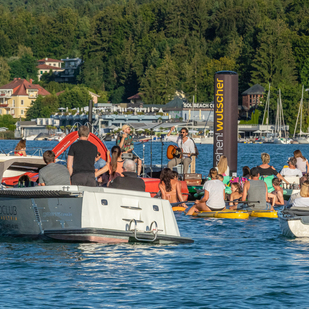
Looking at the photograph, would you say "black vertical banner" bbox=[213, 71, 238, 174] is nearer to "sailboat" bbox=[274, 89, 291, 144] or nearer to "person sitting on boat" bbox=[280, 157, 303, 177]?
"person sitting on boat" bbox=[280, 157, 303, 177]

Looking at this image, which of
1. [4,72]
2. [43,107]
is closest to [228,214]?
[43,107]

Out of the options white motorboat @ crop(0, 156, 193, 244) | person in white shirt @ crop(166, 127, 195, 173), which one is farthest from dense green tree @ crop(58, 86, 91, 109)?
white motorboat @ crop(0, 156, 193, 244)

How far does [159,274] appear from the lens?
33.0 feet

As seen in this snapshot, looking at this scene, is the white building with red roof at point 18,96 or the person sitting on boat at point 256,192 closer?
the person sitting on boat at point 256,192

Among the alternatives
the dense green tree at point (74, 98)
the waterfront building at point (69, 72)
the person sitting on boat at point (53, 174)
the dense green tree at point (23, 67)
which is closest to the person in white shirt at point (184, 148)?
the person sitting on boat at point (53, 174)

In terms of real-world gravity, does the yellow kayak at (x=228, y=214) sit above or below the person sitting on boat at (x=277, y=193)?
below

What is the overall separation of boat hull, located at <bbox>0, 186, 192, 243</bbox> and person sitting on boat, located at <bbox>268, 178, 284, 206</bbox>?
6.04m

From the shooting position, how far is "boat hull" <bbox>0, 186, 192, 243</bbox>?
1109 cm

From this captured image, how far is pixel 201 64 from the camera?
461ft

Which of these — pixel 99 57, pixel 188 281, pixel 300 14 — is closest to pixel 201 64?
pixel 300 14

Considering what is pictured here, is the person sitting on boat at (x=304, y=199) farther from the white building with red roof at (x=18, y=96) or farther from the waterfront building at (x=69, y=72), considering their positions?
the waterfront building at (x=69, y=72)

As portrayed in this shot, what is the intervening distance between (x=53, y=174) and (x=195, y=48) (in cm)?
13823

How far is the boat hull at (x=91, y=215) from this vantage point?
11.1 m

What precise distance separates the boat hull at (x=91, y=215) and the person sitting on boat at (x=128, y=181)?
0.36 meters
